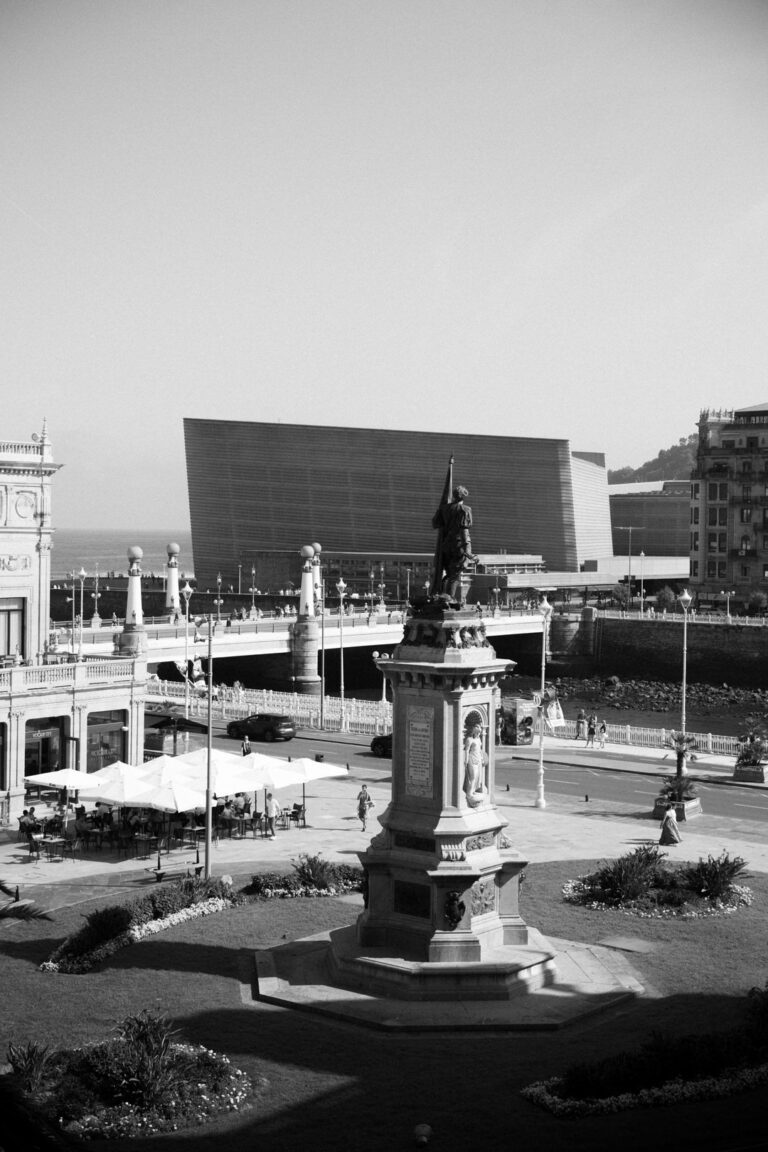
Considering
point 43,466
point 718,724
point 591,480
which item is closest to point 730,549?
point 591,480

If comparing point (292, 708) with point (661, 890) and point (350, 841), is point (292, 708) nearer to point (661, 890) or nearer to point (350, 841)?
point (350, 841)

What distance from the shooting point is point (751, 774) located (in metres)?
49.5

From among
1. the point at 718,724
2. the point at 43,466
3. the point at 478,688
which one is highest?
the point at 43,466

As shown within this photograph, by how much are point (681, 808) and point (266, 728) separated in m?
21.8

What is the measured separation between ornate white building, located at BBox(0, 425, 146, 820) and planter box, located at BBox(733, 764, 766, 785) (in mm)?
21259

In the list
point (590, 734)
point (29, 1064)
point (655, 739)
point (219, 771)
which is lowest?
point (29, 1064)

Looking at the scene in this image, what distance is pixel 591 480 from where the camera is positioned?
158750 millimetres

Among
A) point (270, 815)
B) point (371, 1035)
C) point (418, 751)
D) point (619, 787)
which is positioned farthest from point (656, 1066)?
point (619, 787)

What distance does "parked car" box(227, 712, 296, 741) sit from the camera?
5800cm

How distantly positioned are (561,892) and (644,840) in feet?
26.4

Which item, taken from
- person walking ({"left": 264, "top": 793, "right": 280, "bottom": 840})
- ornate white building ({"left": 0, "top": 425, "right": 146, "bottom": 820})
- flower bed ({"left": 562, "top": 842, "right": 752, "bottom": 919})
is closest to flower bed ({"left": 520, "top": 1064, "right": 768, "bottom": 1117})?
flower bed ({"left": 562, "top": 842, "right": 752, "bottom": 919})

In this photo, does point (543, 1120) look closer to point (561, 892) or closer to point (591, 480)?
point (561, 892)

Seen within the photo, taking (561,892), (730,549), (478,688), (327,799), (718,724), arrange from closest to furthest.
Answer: (478,688) → (561,892) → (327,799) → (718,724) → (730,549)

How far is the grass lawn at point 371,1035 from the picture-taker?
17625mm
